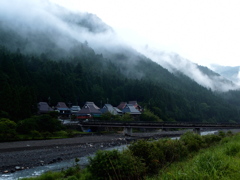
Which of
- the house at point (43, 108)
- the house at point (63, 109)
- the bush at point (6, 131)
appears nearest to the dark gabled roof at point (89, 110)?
the house at point (63, 109)

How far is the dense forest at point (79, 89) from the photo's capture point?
53431 millimetres

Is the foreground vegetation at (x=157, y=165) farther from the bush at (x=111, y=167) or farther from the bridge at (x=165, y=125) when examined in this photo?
the bridge at (x=165, y=125)

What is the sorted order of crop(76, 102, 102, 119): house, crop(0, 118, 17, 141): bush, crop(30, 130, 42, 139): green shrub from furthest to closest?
crop(76, 102, 102, 119): house
crop(30, 130, 42, 139): green shrub
crop(0, 118, 17, 141): bush

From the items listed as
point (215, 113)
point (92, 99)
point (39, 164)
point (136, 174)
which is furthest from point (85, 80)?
point (136, 174)

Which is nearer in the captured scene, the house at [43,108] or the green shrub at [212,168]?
the green shrub at [212,168]

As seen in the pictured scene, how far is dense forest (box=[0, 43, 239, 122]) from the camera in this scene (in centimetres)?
5343

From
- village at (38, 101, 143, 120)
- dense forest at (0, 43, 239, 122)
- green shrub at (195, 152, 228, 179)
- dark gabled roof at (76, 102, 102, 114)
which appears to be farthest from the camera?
dark gabled roof at (76, 102, 102, 114)

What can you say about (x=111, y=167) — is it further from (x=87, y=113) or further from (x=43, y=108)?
(x=43, y=108)

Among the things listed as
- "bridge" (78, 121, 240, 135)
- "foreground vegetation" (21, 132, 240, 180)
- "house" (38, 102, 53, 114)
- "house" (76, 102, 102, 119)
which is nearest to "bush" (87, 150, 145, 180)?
"foreground vegetation" (21, 132, 240, 180)

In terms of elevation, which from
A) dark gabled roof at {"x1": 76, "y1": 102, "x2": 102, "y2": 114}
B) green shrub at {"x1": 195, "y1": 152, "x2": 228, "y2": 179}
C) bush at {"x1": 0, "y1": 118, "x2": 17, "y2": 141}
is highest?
green shrub at {"x1": 195, "y1": 152, "x2": 228, "y2": 179}

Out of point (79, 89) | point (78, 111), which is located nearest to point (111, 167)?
point (78, 111)

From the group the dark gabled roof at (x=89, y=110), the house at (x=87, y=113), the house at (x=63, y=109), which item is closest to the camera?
the house at (x=87, y=113)

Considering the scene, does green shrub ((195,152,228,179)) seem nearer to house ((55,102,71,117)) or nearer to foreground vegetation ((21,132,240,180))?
foreground vegetation ((21,132,240,180))

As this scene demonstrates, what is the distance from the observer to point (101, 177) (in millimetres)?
9250
